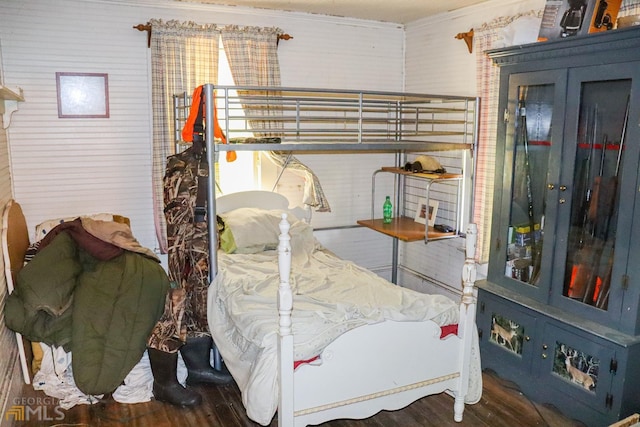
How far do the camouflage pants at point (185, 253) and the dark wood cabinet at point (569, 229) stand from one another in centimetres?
188

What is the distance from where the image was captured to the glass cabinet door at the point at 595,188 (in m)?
2.74

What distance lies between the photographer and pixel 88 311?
303 centimetres

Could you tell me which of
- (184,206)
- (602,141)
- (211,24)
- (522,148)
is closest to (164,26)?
(211,24)

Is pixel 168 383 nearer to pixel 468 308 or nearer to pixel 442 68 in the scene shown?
pixel 468 308

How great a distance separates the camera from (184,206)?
3.21 metres

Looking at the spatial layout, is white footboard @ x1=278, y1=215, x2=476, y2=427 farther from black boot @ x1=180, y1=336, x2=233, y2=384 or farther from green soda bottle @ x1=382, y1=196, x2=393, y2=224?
green soda bottle @ x1=382, y1=196, x2=393, y2=224

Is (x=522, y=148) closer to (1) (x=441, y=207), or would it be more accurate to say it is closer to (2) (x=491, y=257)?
(2) (x=491, y=257)

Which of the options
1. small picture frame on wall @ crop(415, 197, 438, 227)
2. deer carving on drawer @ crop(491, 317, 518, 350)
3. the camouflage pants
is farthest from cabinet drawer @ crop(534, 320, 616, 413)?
the camouflage pants

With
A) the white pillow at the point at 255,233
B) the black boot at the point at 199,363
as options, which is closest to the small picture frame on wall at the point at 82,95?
the white pillow at the point at 255,233

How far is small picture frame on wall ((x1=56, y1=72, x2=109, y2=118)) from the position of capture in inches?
151

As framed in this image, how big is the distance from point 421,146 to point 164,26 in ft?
7.04

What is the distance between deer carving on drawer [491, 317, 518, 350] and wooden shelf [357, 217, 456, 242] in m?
0.97

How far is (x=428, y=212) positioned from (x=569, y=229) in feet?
4.85

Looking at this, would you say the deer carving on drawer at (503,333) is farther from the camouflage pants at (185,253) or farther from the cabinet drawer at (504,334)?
the camouflage pants at (185,253)
